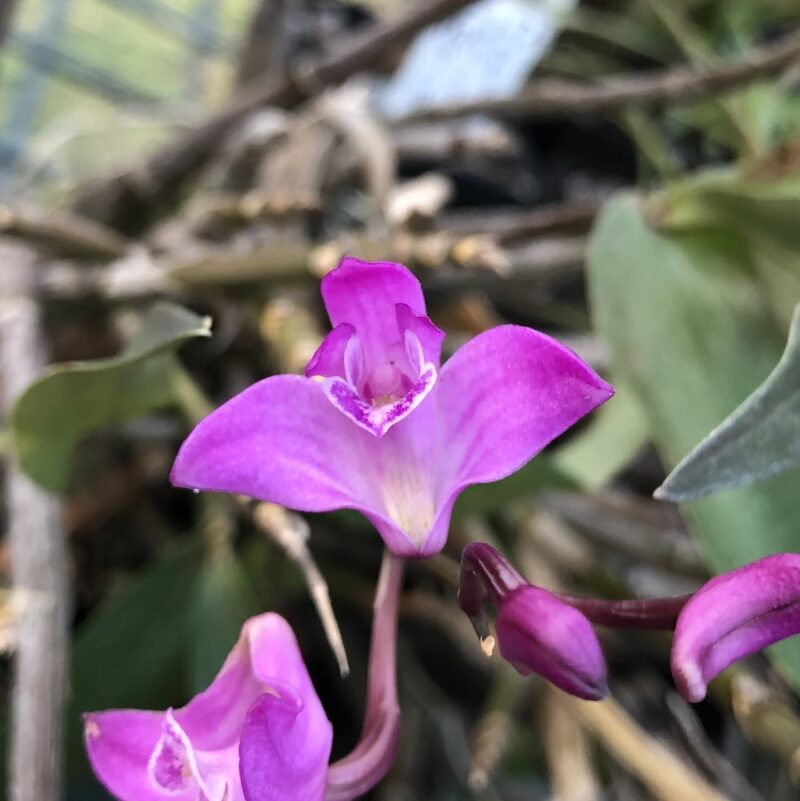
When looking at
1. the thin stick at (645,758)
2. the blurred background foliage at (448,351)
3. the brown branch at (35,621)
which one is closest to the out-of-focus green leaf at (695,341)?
the blurred background foliage at (448,351)

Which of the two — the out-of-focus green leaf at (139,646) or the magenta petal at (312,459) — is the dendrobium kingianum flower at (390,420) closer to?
the magenta petal at (312,459)

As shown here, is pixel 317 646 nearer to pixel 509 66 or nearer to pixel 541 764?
pixel 541 764

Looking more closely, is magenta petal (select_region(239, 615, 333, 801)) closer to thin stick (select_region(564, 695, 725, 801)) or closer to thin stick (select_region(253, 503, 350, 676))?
thin stick (select_region(253, 503, 350, 676))

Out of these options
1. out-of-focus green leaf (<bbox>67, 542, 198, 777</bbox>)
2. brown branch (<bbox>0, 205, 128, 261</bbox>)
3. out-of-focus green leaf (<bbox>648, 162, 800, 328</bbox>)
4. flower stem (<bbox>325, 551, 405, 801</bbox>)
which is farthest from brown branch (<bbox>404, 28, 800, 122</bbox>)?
flower stem (<bbox>325, 551, 405, 801</bbox>)

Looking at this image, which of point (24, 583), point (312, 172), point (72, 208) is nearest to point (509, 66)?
point (312, 172)

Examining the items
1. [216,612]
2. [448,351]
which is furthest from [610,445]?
[216,612]

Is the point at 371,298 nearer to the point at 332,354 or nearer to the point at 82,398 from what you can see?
the point at 332,354
